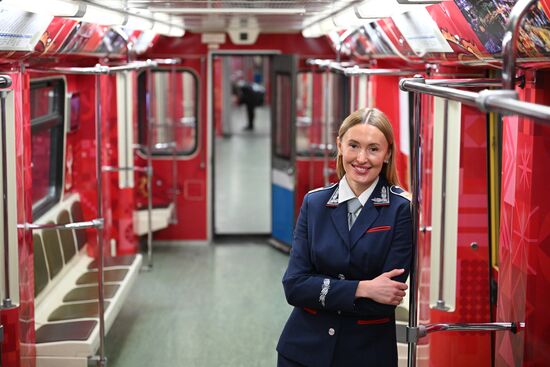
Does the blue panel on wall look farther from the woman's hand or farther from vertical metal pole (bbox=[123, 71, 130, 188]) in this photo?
the woman's hand

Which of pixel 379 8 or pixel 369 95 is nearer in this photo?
pixel 379 8

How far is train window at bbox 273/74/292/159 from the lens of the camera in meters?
9.61

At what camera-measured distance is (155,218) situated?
973 cm

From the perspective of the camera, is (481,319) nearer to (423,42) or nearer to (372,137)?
(423,42)

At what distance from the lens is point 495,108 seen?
2.14 metres

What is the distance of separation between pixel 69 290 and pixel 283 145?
364 cm

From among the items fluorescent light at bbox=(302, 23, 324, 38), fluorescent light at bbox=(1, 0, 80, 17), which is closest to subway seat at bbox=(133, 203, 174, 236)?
fluorescent light at bbox=(302, 23, 324, 38)

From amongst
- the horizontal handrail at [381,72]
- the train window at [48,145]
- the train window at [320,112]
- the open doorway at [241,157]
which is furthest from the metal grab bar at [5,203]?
the open doorway at [241,157]

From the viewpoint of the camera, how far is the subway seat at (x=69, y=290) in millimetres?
5402

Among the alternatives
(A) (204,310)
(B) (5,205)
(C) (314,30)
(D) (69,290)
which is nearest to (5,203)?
(B) (5,205)

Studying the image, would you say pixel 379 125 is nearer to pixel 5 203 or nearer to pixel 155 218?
pixel 5 203

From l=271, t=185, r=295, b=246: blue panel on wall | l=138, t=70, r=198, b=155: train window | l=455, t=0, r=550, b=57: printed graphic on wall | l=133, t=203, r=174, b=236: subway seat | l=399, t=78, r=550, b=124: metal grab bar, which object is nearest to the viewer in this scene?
l=399, t=78, r=550, b=124: metal grab bar

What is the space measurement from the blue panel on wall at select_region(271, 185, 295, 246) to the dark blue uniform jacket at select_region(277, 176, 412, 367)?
21.5 feet

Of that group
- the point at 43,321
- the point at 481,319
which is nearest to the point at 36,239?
the point at 43,321
